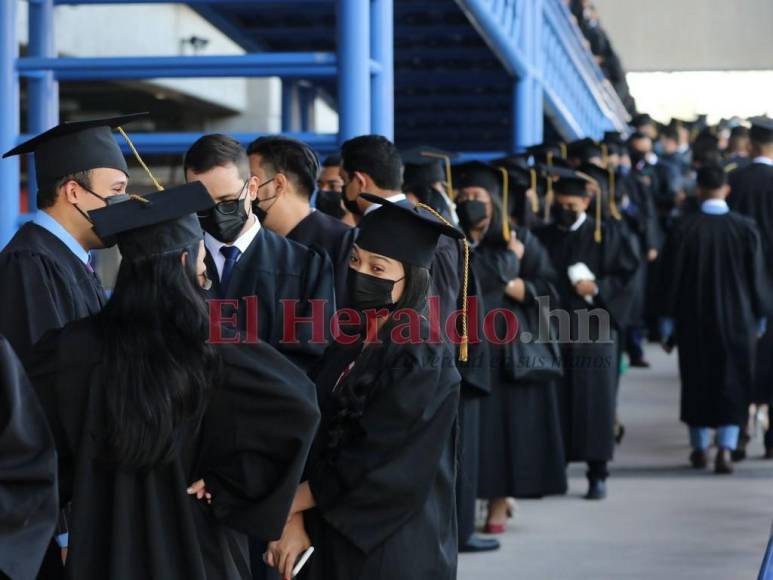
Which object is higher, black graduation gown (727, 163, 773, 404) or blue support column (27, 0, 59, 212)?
blue support column (27, 0, 59, 212)

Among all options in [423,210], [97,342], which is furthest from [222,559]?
[423,210]

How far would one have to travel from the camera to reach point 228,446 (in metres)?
3.29

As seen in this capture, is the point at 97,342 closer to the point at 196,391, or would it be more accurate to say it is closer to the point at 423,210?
the point at 196,391

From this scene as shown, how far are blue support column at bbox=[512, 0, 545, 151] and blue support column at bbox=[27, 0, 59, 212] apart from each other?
5.10 metres

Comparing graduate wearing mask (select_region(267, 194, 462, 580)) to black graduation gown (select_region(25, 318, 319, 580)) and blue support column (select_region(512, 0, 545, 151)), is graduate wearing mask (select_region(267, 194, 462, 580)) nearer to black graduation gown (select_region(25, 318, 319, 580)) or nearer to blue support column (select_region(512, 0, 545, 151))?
black graduation gown (select_region(25, 318, 319, 580))

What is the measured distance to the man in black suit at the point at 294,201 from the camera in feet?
17.0

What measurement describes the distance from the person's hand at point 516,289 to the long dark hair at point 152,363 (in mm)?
4169

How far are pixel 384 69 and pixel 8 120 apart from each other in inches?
65.5

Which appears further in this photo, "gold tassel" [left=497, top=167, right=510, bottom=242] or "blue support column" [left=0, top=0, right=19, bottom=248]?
"gold tassel" [left=497, top=167, right=510, bottom=242]

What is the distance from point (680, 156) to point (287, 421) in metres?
14.1

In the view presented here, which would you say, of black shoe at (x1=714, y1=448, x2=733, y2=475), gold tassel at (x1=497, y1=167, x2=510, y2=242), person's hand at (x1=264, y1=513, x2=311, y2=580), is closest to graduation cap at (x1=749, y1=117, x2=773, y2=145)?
black shoe at (x1=714, y1=448, x2=733, y2=475)

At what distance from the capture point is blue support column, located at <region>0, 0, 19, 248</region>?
5.96m

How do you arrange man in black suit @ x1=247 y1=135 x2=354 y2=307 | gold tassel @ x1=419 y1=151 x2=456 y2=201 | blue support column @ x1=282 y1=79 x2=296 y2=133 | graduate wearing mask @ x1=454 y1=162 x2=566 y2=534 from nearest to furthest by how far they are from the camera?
1. man in black suit @ x1=247 y1=135 x2=354 y2=307
2. graduate wearing mask @ x1=454 y1=162 x2=566 y2=534
3. gold tassel @ x1=419 y1=151 x2=456 y2=201
4. blue support column @ x1=282 y1=79 x2=296 y2=133

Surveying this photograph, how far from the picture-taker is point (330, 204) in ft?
24.6
